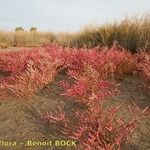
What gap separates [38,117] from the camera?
499 centimetres

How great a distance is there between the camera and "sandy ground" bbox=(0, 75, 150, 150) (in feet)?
14.2

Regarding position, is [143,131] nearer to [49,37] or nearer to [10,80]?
[10,80]

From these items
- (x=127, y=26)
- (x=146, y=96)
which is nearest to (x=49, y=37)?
(x=127, y=26)

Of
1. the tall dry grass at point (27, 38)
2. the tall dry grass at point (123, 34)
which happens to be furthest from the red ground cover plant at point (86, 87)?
the tall dry grass at point (27, 38)

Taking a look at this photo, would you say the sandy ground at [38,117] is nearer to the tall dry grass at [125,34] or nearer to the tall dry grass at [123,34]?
the tall dry grass at [123,34]

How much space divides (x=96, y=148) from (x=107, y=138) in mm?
179

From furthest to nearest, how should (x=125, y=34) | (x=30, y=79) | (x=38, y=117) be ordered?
(x=125, y=34), (x=30, y=79), (x=38, y=117)

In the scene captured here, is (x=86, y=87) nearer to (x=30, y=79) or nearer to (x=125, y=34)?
(x=30, y=79)

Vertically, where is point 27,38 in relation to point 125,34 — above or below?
below

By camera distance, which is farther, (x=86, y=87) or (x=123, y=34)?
(x=123, y=34)

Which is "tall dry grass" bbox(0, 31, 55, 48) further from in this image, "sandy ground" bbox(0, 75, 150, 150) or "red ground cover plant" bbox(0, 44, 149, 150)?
"sandy ground" bbox(0, 75, 150, 150)

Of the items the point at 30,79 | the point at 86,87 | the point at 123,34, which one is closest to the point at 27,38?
the point at 123,34

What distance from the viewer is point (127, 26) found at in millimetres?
9258

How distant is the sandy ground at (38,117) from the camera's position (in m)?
4.34
